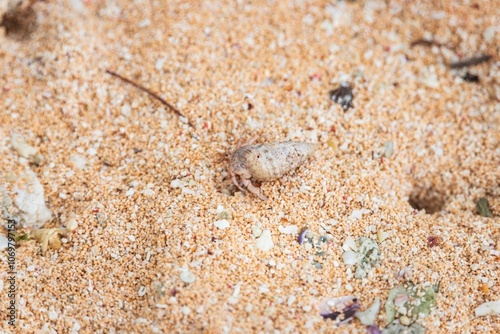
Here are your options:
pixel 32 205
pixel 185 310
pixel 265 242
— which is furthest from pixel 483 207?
pixel 32 205

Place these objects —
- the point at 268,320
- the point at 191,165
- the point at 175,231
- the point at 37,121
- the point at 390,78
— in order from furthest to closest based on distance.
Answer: the point at 390,78
the point at 37,121
the point at 191,165
the point at 175,231
the point at 268,320

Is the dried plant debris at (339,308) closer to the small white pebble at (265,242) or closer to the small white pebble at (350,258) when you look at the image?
the small white pebble at (350,258)

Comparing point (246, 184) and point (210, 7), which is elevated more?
point (210, 7)


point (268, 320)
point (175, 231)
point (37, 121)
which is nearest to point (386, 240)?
point (268, 320)

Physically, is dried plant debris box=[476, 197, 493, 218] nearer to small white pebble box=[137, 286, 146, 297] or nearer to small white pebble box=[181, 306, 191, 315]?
small white pebble box=[181, 306, 191, 315]

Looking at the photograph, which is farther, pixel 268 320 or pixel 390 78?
pixel 390 78

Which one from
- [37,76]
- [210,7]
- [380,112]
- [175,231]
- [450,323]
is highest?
[210,7]

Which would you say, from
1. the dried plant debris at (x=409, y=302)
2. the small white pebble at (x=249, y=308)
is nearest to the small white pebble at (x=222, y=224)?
the small white pebble at (x=249, y=308)

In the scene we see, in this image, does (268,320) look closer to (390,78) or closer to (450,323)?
(450,323)
